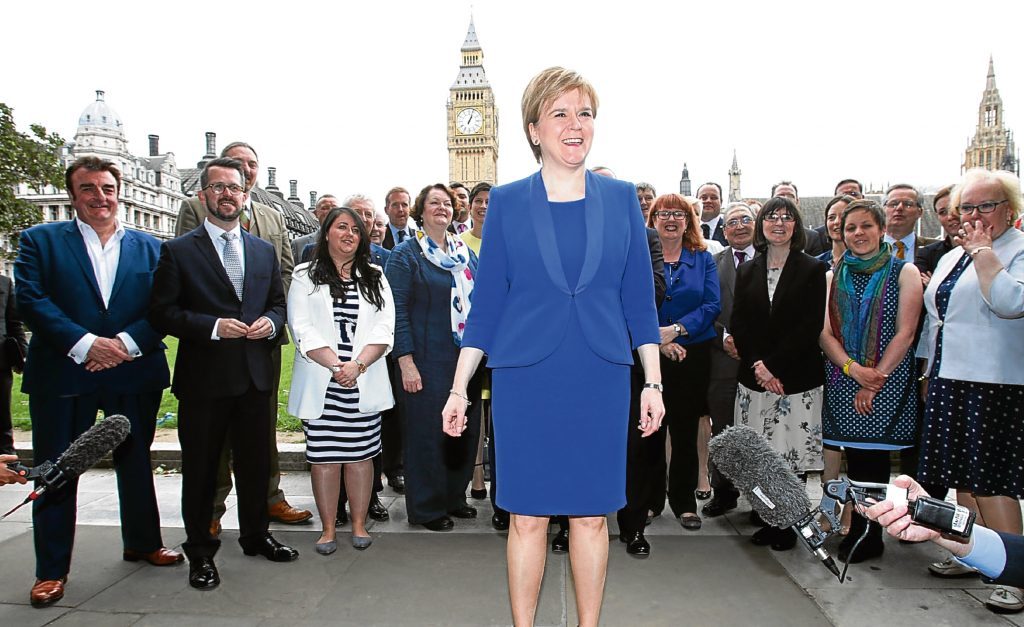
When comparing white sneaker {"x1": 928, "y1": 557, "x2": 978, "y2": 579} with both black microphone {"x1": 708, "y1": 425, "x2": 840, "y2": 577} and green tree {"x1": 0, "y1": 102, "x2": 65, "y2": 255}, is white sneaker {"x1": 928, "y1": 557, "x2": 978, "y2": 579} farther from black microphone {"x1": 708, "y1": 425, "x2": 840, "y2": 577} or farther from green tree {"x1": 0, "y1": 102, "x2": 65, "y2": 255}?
green tree {"x1": 0, "y1": 102, "x2": 65, "y2": 255}

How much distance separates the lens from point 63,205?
7625cm

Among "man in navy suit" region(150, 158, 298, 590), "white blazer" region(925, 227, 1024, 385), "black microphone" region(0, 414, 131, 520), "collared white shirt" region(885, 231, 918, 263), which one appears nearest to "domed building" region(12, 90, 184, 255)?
"man in navy suit" region(150, 158, 298, 590)

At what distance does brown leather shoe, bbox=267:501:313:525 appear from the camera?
14.9ft

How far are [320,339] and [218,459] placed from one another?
0.90m

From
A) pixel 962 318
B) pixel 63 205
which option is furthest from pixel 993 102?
pixel 63 205

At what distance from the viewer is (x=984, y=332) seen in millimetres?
3352

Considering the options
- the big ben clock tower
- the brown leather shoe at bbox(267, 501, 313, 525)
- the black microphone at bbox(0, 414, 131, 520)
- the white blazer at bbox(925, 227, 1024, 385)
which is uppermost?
the big ben clock tower

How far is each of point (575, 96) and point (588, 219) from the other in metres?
0.46

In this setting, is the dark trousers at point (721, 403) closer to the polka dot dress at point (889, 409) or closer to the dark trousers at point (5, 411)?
the polka dot dress at point (889, 409)

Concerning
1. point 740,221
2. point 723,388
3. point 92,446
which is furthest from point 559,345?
point 740,221

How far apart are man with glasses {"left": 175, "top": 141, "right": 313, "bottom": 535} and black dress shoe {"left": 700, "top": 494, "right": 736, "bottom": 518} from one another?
290cm

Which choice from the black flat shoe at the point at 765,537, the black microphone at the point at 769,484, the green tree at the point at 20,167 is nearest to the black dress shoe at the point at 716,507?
the black flat shoe at the point at 765,537

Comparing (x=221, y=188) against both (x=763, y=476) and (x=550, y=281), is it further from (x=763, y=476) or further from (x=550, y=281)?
(x=763, y=476)

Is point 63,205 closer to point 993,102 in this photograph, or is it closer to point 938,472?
point 938,472
